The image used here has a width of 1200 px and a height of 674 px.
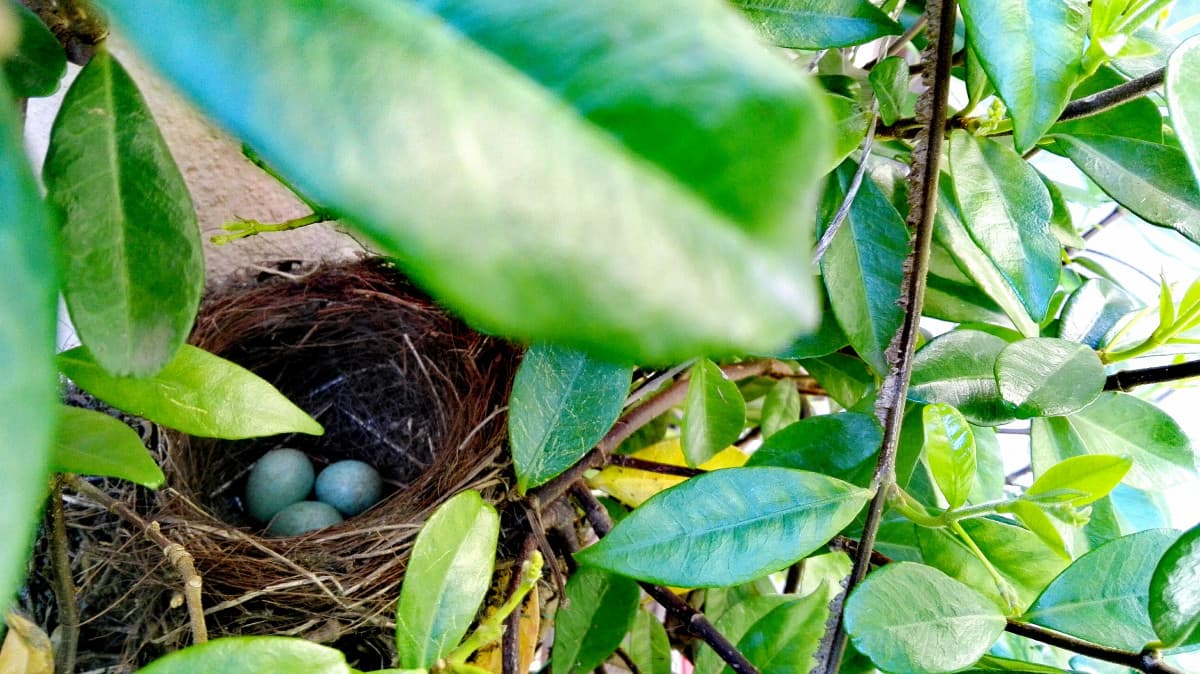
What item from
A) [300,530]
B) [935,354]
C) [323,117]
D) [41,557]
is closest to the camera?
[323,117]

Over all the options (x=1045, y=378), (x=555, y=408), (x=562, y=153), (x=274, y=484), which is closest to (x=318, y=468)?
(x=274, y=484)

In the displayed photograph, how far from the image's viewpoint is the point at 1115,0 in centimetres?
35

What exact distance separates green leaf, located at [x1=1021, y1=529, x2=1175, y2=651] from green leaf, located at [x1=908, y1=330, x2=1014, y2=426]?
3.3 inches

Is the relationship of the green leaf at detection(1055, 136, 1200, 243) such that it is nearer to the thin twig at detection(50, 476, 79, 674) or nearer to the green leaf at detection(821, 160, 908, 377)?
the green leaf at detection(821, 160, 908, 377)

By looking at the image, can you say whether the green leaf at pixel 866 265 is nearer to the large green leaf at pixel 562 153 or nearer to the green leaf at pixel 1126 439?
the green leaf at pixel 1126 439

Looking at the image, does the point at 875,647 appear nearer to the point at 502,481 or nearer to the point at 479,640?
the point at 479,640

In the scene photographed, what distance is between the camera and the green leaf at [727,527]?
0.37 m

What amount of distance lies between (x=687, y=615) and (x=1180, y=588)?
260 mm

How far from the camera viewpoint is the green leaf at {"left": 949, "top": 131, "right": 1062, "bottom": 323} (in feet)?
1.28

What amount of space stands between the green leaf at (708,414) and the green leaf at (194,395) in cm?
25

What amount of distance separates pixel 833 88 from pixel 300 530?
0.67 meters

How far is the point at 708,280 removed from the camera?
0.40 ft

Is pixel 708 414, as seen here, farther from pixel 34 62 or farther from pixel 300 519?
pixel 300 519

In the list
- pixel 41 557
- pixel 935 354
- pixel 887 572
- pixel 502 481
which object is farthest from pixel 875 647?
pixel 41 557
